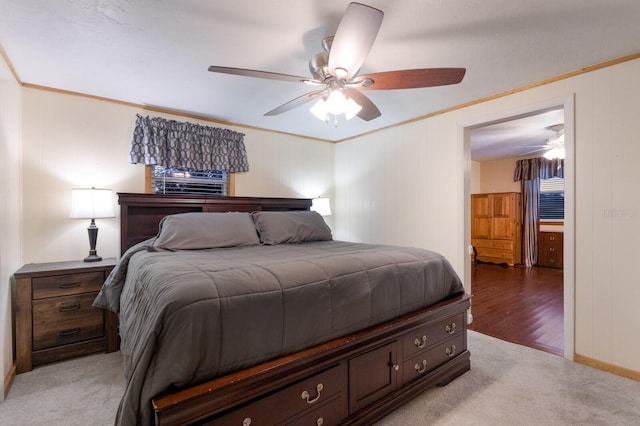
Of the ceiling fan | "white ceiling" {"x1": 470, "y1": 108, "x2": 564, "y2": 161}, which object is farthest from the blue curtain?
the ceiling fan

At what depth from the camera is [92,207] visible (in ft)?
8.91

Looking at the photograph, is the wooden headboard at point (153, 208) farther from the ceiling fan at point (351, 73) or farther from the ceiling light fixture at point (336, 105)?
the ceiling light fixture at point (336, 105)

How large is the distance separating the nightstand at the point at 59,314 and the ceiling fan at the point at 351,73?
2.10m

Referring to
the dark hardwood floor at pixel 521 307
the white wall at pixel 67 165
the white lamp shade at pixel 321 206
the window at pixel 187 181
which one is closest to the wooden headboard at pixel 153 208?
the white wall at pixel 67 165

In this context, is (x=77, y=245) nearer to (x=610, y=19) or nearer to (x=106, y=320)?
(x=106, y=320)

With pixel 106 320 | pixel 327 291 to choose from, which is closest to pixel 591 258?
pixel 327 291

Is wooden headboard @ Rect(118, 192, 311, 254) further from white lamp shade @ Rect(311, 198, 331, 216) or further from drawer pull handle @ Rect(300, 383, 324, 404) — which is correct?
drawer pull handle @ Rect(300, 383, 324, 404)

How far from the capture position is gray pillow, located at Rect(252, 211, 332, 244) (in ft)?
9.89

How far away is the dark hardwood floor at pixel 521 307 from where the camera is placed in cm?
294

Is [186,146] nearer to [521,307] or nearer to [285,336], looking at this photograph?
[285,336]

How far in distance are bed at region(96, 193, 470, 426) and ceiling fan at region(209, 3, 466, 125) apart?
1106 mm

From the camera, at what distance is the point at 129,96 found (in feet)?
9.87

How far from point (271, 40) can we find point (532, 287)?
5147 mm

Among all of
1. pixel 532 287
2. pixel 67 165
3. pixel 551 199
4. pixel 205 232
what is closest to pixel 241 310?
pixel 205 232
